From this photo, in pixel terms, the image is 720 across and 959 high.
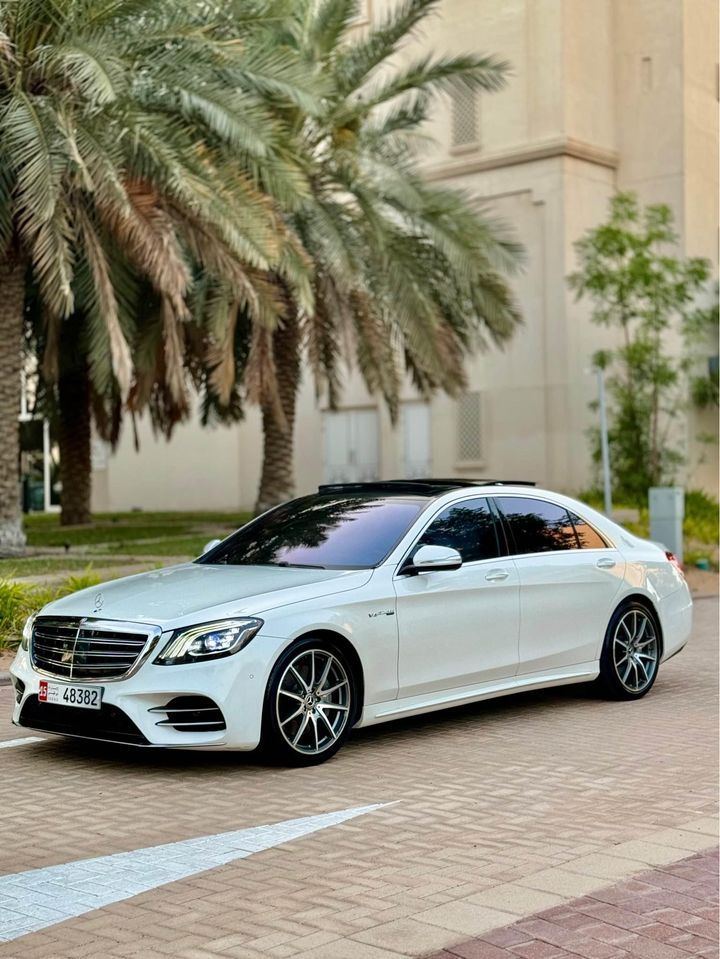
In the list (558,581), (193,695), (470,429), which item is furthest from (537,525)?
(470,429)

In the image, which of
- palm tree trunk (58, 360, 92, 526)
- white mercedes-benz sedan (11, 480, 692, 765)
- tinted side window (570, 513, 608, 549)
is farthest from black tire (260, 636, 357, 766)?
palm tree trunk (58, 360, 92, 526)

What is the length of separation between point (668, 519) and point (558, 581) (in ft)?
42.7

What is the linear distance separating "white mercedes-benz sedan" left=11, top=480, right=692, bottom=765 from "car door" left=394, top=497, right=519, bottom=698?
0.04 ft

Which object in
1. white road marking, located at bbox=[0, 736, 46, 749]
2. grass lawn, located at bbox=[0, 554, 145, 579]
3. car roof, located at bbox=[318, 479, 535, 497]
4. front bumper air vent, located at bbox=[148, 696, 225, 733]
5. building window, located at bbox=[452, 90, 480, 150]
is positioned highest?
building window, located at bbox=[452, 90, 480, 150]

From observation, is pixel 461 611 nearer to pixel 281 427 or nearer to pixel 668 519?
pixel 668 519

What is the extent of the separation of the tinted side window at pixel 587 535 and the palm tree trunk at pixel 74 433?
59.2 feet

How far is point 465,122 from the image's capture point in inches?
1444

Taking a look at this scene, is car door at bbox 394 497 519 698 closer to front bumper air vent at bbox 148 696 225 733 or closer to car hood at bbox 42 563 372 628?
car hood at bbox 42 563 372 628

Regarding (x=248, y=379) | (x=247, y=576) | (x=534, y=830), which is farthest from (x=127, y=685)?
(x=248, y=379)

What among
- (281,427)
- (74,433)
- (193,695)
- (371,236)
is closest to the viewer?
(193,695)

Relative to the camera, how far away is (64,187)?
18.4m

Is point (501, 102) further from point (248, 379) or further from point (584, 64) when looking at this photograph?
point (248, 379)

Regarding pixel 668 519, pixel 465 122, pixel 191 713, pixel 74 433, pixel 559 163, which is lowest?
pixel 191 713

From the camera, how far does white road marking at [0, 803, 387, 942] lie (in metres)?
4.98
